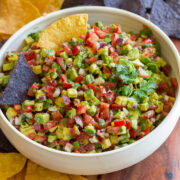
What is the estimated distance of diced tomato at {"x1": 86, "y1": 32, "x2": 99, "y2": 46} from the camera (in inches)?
80.0

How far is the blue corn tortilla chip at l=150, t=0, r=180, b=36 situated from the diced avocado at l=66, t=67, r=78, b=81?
3.55 ft

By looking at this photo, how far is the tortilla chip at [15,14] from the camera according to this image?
254cm

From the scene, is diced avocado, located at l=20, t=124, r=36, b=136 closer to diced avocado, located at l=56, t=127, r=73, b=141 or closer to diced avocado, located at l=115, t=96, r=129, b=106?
diced avocado, located at l=56, t=127, r=73, b=141

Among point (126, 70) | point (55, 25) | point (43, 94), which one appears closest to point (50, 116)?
point (43, 94)

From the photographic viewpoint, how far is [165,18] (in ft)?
8.55

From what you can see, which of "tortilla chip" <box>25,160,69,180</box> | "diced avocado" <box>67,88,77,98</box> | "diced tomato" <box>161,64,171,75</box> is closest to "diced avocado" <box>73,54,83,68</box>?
"diced avocado" <box>67,88,77,98</box>

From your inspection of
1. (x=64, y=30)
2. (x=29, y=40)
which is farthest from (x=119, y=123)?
(x=29, y=40)

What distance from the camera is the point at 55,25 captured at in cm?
214

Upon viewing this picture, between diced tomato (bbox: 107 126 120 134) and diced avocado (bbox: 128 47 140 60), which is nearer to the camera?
diced tomato (bbox: 107 126 120 134)

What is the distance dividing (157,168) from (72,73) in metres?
0.92

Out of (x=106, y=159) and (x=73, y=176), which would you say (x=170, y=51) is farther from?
(x=73, y=176)

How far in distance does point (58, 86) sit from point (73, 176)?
65cm

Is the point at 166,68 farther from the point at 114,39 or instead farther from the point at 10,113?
the point at 10,113

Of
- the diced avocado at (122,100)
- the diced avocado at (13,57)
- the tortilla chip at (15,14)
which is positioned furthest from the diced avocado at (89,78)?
the tortilla chip at (15,14)
